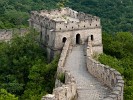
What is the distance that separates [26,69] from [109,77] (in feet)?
41.4

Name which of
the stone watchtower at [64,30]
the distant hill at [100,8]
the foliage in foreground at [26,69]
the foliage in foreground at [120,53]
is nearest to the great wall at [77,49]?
the stone watchtower at [64,30]

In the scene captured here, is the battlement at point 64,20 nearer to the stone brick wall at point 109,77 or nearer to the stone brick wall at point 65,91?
the stone brick wall at point 109,77

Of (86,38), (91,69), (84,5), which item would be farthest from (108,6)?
(91,69)

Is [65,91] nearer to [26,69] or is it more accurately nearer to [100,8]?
[26,69]

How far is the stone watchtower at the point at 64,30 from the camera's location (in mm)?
34250

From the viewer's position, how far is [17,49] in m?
35.6

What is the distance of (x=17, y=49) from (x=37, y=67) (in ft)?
12.7

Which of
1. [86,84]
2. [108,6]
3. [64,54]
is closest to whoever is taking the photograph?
[86,84]

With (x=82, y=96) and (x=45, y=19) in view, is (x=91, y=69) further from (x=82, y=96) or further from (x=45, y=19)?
(x=45, y=19)

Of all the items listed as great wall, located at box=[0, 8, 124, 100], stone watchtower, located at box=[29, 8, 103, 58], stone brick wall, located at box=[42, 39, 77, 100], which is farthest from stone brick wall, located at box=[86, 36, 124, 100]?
stone watchtower, located at box=[29, 8, 103, 58]

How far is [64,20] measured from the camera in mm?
35938

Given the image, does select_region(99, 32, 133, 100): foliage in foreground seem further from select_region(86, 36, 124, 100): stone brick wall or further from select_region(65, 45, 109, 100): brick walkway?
select_region(86, 36, 124, 100): stone brick wall

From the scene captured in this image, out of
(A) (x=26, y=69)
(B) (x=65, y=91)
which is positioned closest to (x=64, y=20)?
(A) (x=26, y=69)

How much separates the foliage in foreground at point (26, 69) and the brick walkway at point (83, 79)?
1.56m
